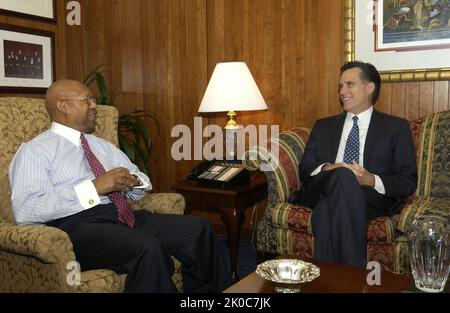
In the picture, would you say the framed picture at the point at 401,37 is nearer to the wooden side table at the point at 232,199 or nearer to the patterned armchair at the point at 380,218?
the patterned armchair at the point at 380,218

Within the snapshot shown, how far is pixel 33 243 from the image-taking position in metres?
1.70

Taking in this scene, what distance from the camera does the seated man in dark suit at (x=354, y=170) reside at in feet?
7.34

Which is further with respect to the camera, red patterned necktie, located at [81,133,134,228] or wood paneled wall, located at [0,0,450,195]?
wood paneled wall, located at [0,0,450,195]

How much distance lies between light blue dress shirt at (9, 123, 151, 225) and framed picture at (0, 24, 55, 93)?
5.28 feet

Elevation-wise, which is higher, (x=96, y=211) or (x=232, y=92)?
(x=232, y=92)

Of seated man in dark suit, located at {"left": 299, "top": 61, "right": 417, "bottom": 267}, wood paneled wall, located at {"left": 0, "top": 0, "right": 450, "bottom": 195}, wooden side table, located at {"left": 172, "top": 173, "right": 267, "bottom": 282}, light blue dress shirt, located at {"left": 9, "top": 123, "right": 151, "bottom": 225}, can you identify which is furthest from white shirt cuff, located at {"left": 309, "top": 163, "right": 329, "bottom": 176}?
light blue dress shirt, located at {"left": 9, "top": 123, "right": 151, "bottom": 225}

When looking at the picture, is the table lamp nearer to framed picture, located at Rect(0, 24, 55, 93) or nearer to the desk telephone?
the desk telephone

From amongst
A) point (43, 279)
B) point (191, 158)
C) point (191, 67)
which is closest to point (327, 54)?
point (191, 67)

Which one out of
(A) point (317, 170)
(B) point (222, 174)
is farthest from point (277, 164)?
(B) point (222, 174)

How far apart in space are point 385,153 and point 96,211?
157cm

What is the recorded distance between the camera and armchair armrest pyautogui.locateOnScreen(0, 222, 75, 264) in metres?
1.70

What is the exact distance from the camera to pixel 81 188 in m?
1.96

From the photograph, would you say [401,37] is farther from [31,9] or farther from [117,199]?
[31,9]

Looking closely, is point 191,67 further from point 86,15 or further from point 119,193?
point 119,193
